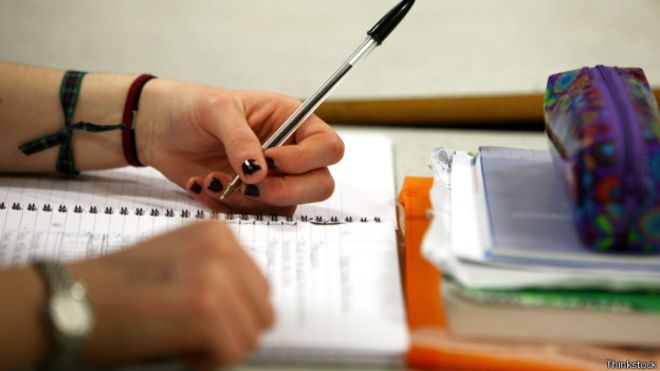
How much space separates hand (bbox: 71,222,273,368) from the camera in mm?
458

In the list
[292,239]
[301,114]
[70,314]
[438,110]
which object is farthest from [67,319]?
[438,110]

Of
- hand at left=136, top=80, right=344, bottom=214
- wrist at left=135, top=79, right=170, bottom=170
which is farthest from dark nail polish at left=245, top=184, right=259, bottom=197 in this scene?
wrist at left=135, top=79, right=170, bottom=170

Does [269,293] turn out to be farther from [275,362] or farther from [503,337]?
[503,337]

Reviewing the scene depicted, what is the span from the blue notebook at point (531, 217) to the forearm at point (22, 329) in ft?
1.09

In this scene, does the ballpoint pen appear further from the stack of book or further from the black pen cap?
the stack of book

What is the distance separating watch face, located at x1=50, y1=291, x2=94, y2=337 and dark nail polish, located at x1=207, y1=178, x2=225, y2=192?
0.93 ft

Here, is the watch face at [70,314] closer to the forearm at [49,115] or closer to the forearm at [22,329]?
the forearm at [22,329]

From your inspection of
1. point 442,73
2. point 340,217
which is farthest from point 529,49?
point 340,217

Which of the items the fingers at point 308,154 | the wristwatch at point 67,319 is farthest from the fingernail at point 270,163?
the wristwatch at point 67,319

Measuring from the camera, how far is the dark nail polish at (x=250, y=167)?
687 millimetres

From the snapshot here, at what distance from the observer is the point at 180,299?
0.46 m

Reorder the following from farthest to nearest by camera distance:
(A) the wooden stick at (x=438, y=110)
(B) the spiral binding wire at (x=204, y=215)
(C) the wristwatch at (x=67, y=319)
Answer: (A) the wooden stick at (x=438, y=110), (B) the spiral binding wire at (x=204, y=215), (C) the wristwatch at (x=67, y=319)

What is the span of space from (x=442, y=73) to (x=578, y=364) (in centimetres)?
60

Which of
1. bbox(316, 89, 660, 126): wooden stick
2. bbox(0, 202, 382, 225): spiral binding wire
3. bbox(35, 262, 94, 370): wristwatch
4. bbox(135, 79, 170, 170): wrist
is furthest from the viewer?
bbox(316, 89, 660, 126): wooden stick
